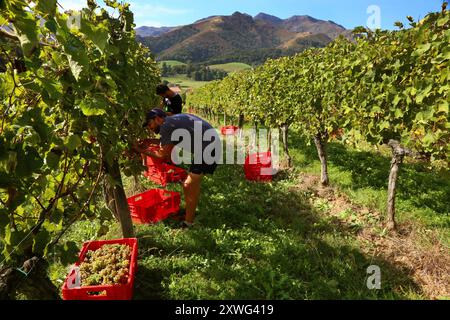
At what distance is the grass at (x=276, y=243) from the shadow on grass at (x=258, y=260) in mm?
13

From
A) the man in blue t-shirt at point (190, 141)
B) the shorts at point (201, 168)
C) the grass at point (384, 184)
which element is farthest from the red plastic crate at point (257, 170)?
the shorts at point (201, 168)

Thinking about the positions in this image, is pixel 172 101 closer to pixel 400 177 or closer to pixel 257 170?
pixel 257 170

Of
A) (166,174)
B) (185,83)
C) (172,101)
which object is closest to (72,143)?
(166,174)

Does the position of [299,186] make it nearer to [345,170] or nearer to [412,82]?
[345,170]

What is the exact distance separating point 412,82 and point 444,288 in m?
2.47

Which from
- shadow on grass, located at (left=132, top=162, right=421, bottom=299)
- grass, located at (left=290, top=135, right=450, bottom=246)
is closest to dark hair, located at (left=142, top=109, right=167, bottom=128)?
shadow on grass, located at (left=132, top=162, right=421, bottom=299)

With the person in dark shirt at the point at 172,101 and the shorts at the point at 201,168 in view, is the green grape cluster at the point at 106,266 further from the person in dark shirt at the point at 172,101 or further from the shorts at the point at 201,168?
the person in dark shirt at the point at 172,101

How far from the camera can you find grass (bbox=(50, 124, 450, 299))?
3.68 metres

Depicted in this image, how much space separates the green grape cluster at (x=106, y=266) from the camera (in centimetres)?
331

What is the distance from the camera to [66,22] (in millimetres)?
1318

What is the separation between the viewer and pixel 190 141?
4742 mm

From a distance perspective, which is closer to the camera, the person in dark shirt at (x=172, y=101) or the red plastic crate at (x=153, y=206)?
the red plastic crate at (x=153, y=206)

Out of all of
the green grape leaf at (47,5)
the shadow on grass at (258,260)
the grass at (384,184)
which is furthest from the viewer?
the grass at (384,184)
